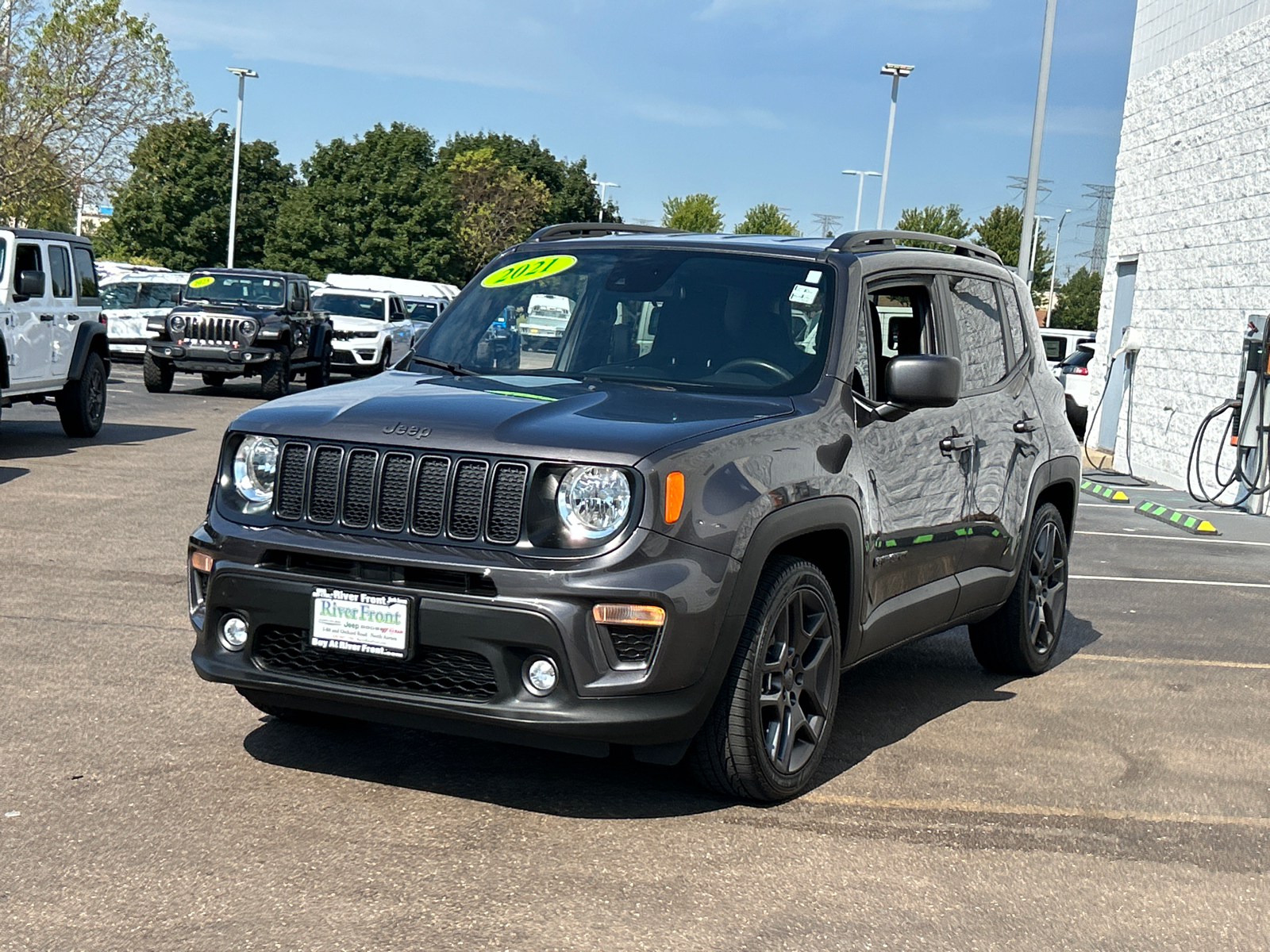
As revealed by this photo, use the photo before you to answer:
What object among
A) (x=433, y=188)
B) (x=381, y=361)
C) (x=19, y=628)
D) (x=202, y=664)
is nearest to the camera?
(x=202, y=664)

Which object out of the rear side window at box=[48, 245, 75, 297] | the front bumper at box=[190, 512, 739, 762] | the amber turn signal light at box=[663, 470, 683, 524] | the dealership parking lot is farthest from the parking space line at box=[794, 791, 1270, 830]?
the rear side window at box=[48, 245, 75, 297]

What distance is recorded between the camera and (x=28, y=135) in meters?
32.5

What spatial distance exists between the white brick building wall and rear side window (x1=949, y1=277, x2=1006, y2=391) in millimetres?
10630

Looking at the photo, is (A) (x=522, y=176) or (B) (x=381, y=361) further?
(A) (x=522, y=176)

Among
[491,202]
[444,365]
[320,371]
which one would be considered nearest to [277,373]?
[320,371]

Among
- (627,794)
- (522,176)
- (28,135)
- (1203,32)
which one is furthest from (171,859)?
(522,176)

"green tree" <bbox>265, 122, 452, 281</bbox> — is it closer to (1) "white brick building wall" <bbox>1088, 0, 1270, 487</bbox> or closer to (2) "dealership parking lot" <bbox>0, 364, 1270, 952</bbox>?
(1) "white brick building wall" <bbox>1088, 0, 1270, 487</bbox>

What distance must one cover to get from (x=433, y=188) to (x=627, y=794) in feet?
218

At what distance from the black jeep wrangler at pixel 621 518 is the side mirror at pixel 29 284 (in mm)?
8971

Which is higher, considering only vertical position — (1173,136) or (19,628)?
(1173,136)

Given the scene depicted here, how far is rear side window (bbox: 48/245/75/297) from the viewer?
14602 mm

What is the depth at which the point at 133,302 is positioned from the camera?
28.9 meters

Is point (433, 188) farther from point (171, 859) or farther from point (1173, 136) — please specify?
point (171, 859)

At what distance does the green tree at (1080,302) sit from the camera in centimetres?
9975
